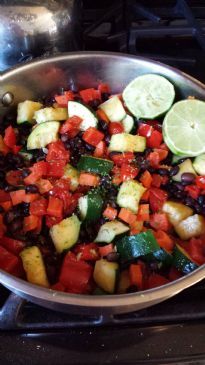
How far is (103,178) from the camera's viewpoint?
1176mm

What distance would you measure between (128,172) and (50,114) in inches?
11.8

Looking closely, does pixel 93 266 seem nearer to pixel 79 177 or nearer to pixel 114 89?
pixel 79 177

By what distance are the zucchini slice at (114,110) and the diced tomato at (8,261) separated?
21.2 inches

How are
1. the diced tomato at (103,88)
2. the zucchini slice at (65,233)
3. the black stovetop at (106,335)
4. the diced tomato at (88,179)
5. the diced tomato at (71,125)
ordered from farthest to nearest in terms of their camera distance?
the diced tomato at (103,88) → the diced tomato at (71,125) → the diced tomato at (88,179) → the zucchini slice at (65,233) → the black stovetop at (106,335)

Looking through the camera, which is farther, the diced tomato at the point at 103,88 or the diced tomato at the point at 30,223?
the diced tomato at the point at 103,88

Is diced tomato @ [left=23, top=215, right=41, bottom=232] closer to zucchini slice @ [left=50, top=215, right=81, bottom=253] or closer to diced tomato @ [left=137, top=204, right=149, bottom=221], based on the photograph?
zucchini slice @ [left=50, top=215, right=81, bottom=253]

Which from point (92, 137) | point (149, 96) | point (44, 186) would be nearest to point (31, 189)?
point (44, 186)

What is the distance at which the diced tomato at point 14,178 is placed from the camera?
1170 millimetres

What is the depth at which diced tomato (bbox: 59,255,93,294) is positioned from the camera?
3.19 feet

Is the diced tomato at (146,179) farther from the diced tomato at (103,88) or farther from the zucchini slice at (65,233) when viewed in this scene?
the diced tomato at (103,88)

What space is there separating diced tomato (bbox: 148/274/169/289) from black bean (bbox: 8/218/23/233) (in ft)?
1.11

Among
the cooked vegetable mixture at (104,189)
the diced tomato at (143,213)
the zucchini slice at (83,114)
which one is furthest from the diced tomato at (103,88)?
the diced tomato at (143,213)

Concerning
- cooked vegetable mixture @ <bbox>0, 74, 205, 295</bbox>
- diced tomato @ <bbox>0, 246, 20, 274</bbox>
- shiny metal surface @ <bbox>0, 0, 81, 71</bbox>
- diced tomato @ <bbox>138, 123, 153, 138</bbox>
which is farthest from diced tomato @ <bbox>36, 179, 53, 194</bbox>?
shiny metal surface @ <bbox>0, 0, 81, 71</bbox>

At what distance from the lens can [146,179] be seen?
1.17 meters
